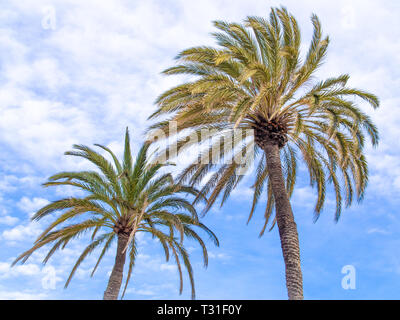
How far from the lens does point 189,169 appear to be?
48.5 ft

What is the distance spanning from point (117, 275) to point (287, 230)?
24.6 ft

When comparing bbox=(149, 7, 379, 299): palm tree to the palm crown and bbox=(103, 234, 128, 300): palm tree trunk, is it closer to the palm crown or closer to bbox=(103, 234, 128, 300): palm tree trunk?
the palm crown

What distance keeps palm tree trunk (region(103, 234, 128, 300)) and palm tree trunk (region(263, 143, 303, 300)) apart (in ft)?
21.4

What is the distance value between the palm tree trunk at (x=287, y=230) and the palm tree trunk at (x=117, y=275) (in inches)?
256

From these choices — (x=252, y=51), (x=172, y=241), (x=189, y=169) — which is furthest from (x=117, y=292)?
(x=252, y=51)

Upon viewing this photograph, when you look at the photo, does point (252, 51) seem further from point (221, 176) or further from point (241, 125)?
point (221, 176)

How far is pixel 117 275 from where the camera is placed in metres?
15.1

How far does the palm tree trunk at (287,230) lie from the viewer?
10.6 metres

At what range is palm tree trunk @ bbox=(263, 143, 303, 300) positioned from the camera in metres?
10.6
